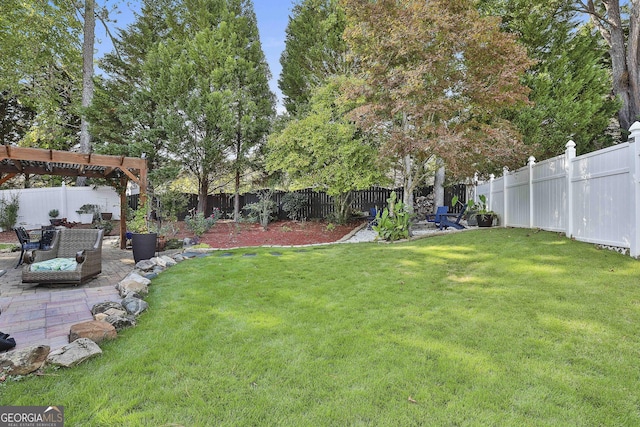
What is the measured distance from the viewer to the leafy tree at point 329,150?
964 cm

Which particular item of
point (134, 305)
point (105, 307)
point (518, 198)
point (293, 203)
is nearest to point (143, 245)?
A: point (105, 307)

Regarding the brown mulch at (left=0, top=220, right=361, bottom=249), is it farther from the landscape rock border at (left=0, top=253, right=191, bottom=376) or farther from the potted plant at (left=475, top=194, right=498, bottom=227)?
the landscape rock border at (left=0, top=253, right=191, bottom=376)

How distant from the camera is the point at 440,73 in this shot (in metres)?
7.27

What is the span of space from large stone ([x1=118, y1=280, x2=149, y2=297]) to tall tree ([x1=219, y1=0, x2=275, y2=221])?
8.78 meters

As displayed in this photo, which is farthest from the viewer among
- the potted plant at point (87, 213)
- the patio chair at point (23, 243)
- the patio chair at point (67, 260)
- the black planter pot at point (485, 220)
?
the potted plant at point (87, 213)

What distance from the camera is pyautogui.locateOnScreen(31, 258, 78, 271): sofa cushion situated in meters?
4.47

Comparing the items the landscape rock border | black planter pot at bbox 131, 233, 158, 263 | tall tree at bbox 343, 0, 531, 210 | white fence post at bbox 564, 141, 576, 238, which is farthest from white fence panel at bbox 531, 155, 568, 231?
black planter pot at bbox 131, 233, 158, 263

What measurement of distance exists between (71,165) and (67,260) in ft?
13.0

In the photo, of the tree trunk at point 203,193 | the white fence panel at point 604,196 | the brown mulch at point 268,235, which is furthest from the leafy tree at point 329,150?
the white fence panel at point 604,196

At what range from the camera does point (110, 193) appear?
47.5ft

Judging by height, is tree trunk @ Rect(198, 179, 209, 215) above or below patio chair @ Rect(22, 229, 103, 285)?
above

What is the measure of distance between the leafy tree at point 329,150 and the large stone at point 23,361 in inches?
320

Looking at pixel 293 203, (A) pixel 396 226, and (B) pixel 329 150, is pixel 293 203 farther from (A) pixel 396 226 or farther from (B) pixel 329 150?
(A) pixel 396 226

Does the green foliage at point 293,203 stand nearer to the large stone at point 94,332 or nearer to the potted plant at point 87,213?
the potted plant at point 87,213
